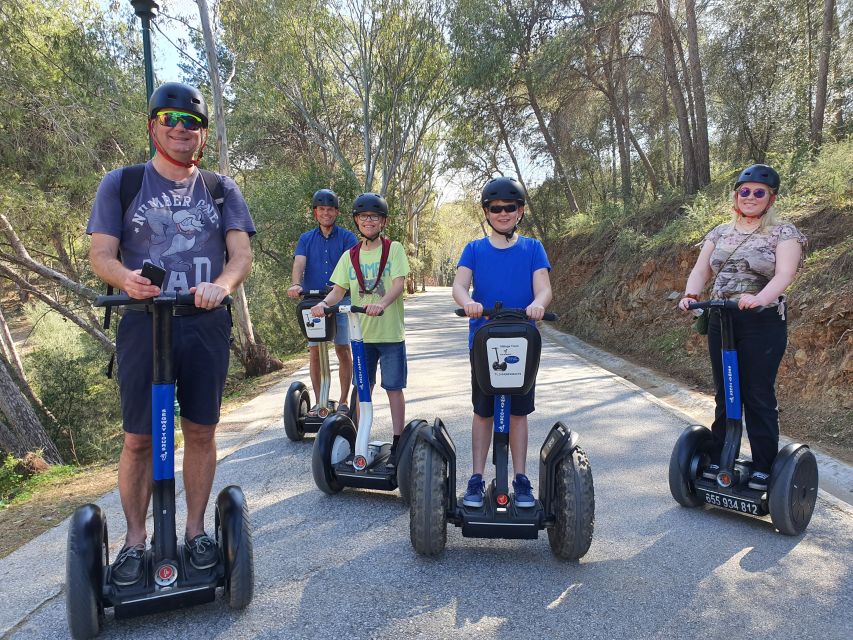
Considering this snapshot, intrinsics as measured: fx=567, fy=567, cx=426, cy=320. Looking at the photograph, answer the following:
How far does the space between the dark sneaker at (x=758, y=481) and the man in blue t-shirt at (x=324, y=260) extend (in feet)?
11.1

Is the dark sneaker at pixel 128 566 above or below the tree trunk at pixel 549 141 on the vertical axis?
below

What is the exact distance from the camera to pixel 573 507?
2.85 metres

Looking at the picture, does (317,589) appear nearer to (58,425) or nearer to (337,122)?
(58,425)

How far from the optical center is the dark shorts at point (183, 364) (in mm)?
2490

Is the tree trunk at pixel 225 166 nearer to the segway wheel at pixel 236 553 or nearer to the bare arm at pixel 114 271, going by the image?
the bare arm at pixel 114 271

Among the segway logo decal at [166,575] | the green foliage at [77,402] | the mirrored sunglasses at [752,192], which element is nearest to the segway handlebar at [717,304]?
the mirrored sunglasses at [752,192]

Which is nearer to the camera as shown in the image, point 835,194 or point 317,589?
point 317,589

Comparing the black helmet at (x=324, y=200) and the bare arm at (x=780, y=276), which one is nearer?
the bare arm at (x=780, y=276)

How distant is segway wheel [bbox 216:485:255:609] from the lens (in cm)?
251

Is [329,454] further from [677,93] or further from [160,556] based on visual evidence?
[677,93]

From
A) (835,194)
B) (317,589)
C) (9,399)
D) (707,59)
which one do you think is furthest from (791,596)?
(707,59)

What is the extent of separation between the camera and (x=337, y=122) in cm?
2164

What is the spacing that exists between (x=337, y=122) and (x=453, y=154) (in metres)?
6.10

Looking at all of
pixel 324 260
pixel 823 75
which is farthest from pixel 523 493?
pixel 823 75
